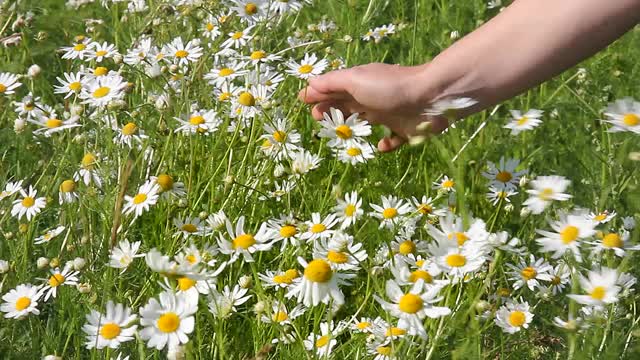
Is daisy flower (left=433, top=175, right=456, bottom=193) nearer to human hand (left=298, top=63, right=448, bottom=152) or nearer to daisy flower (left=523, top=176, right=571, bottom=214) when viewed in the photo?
human hand (left=298, top=63, right=448, bottom=152)

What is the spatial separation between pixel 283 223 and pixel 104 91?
51cm

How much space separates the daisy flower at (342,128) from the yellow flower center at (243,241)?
283 millimetres

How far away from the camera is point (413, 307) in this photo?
118 centimetres

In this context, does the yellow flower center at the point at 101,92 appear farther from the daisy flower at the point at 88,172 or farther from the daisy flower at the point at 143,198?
the daisy flower at the point at 143,198

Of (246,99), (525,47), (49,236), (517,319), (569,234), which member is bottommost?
(517,319)

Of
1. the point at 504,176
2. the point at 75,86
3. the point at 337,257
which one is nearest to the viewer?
the point at 337,257

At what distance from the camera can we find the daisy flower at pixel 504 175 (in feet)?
5.80

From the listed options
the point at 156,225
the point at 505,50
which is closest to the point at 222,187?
the point at 156,225

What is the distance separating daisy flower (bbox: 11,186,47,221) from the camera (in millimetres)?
1771

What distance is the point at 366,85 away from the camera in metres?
1.55

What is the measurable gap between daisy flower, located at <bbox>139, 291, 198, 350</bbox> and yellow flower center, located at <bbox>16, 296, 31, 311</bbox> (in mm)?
464

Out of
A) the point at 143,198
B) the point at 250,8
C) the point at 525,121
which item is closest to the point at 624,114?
the point at 525,121

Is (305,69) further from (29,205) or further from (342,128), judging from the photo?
(29,205)

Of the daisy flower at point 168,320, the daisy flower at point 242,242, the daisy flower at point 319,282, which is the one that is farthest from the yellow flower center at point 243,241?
the daisy flower at point 168,320
